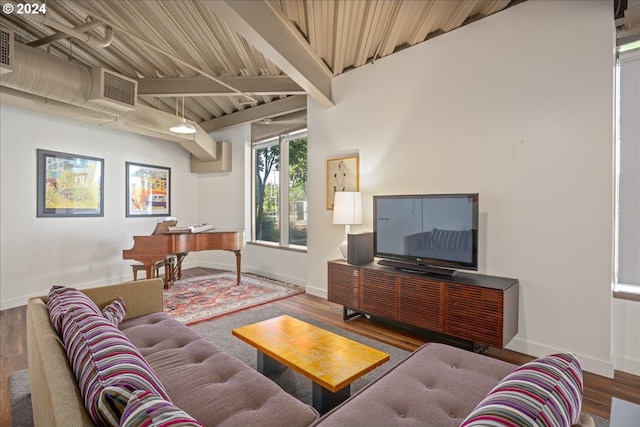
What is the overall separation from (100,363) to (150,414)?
38cm

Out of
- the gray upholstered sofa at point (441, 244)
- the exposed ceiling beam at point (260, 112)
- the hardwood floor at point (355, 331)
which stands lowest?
the hardwood floor at point (355, 331)

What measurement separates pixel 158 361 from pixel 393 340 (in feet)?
6.85

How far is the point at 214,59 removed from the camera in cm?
382

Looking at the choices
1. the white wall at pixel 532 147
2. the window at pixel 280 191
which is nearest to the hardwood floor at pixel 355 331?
the white wall at pixel 532 147

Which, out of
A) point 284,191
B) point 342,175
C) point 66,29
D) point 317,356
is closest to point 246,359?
point 317,356

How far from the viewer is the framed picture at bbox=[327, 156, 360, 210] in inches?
154

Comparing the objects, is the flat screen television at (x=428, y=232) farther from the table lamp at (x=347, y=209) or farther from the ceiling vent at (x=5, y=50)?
the ceiling vent at (x=5, y=50)

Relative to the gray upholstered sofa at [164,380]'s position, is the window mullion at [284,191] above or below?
above

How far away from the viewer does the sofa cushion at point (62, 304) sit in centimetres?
141

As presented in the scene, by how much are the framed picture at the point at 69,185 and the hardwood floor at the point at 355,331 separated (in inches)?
55.1

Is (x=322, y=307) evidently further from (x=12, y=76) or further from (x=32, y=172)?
(x=32, y=172)

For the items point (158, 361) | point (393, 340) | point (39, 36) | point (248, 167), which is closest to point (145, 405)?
point (158, 361)

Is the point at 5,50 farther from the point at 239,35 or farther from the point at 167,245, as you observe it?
the point at 167,245

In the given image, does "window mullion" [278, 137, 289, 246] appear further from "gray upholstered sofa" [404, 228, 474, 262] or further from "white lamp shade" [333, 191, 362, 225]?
"gray upholstered sofa" [404, 228, 474, 262]
